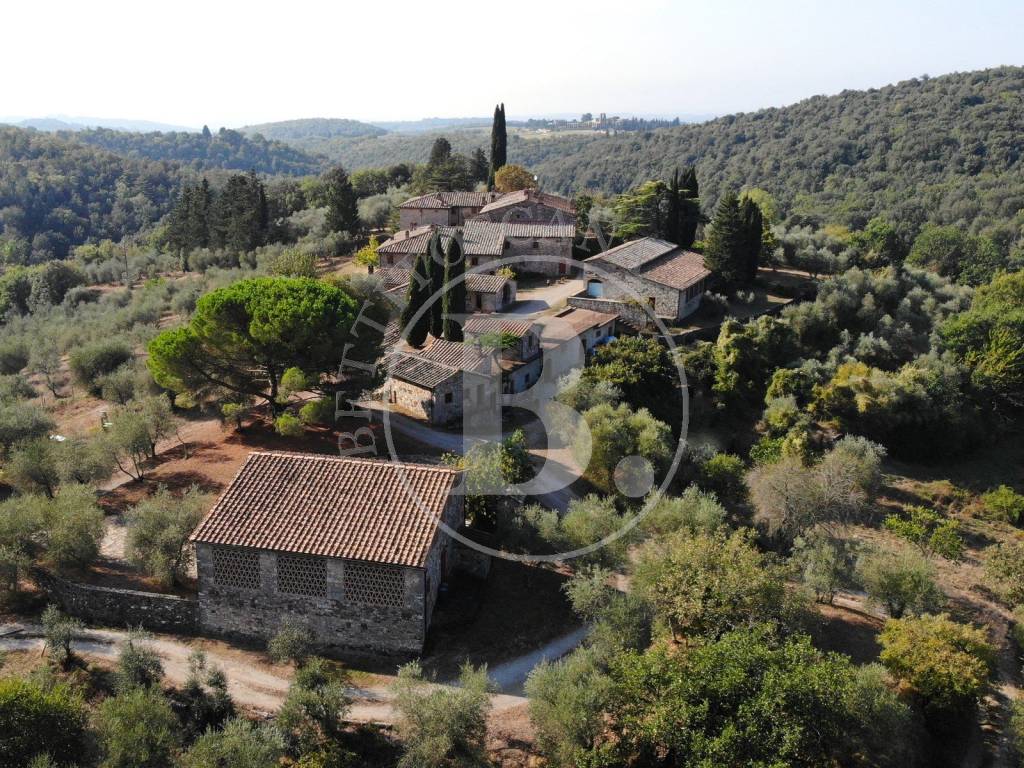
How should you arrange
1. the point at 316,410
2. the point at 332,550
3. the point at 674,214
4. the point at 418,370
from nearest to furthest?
the point at 332,550, the point at 316,410, the point at 418,370, the point at 674,214

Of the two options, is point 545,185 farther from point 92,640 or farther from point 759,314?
point 92,640

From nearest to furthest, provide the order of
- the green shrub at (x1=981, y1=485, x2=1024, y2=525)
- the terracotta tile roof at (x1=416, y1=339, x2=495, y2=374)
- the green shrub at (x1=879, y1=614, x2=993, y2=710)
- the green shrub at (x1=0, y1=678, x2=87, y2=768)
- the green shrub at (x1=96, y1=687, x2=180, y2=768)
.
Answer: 1. the green shrub at (x1=0, y1=678, x2=87, y2=768)
2. the green shrub at (x1=96, y1=687, x2=180, y2=768)
3. the green shrub at (x1=879, y1=614, x2=993, y2=710)
4. the green shrub at (x1=981, y1=485, x2=1024, y2=525)
5. the terracotta tile roof at (x1=416, y1=339, x2=495, y2=374)

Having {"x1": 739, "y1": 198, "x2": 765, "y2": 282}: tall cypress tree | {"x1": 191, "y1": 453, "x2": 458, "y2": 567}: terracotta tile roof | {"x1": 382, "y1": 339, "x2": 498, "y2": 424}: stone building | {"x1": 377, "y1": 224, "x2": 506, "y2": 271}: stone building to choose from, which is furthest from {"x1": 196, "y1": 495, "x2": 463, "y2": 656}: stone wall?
{"x1": 739, "y1": 198, "x2": 765, "y2": 282}: tall cypress tree

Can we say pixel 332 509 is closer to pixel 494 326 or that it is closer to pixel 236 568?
pixel 236 568

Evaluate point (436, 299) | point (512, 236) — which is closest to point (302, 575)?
point (436, 299)

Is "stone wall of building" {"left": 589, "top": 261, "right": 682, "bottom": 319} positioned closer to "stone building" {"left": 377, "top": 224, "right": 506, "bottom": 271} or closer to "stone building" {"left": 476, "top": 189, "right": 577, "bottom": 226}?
"stone building" {"left": 377, "top": 224, "right": 506, "bottom": 271}

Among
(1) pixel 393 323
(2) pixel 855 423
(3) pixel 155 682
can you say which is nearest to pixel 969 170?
(2) pixel 855 423

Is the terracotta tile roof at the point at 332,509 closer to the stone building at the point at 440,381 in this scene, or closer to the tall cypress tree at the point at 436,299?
the stone building at the point at 440,381
